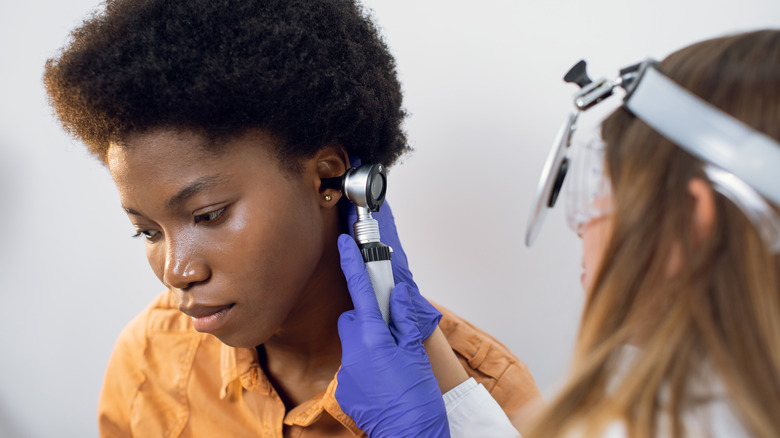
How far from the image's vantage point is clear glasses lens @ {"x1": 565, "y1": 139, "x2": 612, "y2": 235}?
0.79m

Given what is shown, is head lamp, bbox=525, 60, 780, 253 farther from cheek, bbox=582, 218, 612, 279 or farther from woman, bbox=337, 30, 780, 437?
cheek, bbox=582, 218, 612, 279

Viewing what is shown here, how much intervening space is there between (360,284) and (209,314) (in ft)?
0.89

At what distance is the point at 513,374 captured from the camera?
128 cm

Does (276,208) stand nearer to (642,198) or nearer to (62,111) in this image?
(62,111)

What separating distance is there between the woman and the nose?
590 mm

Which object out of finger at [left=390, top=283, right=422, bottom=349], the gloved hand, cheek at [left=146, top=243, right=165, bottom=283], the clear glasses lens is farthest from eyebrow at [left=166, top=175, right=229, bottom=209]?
the clear glasses lens

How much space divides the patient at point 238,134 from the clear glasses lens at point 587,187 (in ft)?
1.38

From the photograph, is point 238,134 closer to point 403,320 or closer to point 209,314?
point 209,314

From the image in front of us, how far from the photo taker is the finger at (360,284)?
107 cm

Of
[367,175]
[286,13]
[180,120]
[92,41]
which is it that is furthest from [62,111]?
[367,175]

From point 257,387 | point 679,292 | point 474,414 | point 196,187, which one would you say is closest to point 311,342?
point 257,387

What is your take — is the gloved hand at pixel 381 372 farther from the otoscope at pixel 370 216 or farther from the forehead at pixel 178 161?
the forehead at pixel 178 161

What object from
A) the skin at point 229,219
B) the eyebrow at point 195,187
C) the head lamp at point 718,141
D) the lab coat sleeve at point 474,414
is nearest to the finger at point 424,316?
the lab coat sleeve at point 474,414

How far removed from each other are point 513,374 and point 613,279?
0.64m
